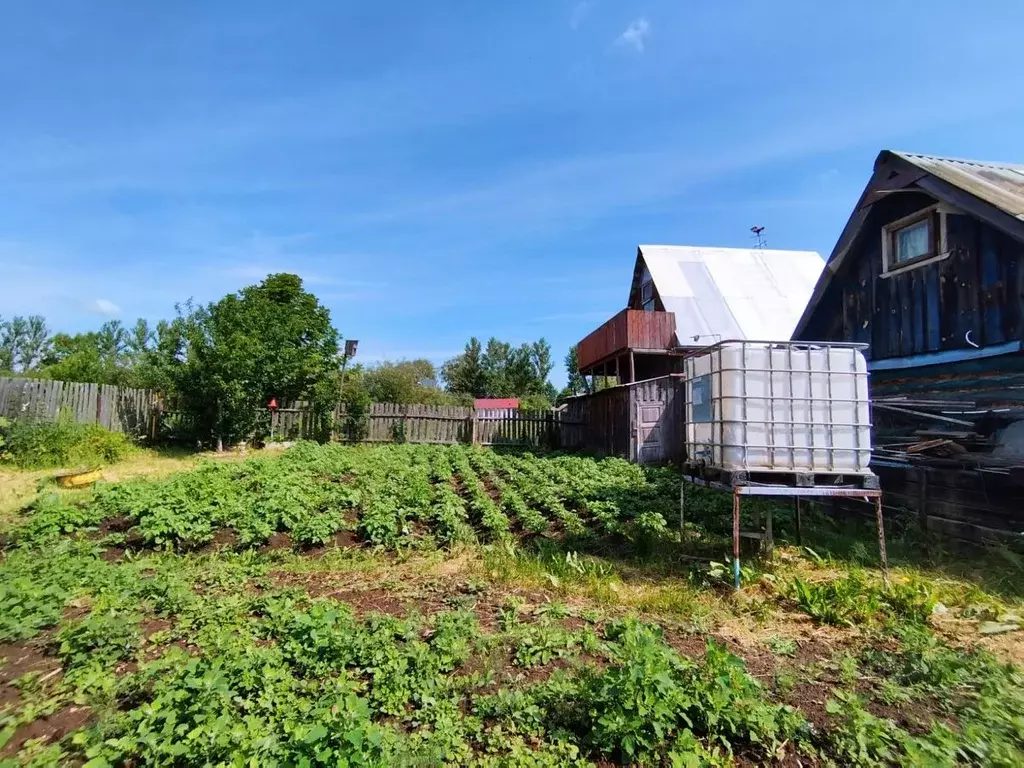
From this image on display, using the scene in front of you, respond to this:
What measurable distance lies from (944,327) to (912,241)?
5.58ft

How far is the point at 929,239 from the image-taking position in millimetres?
8469

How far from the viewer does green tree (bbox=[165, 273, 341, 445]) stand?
16203mm

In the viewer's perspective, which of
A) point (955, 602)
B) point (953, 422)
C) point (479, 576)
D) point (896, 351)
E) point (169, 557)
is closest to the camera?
point (955, 602)

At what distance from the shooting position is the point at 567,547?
7594 millimetres

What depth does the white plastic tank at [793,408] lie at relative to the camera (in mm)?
6121

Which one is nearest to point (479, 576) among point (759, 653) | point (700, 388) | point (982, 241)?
point (759, 653)

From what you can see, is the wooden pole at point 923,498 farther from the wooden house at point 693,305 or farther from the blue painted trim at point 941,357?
the wooden house at point 693,305

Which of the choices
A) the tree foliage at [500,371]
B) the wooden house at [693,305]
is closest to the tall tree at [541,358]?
the tree foliage at [500,371]

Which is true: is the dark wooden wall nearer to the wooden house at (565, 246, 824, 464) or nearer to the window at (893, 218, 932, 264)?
the window at (893, 218, 932, 264)

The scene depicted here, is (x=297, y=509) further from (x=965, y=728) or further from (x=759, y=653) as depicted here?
(x=965, y=728)

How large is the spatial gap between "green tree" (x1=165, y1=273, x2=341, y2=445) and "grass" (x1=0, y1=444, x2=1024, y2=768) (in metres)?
8.02

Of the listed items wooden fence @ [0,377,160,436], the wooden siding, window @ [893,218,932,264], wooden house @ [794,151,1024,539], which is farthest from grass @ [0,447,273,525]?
window @ [893,218,932,264]

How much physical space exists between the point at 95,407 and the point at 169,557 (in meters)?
11.5

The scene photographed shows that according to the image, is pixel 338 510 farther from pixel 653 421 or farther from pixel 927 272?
pixel 653 421
